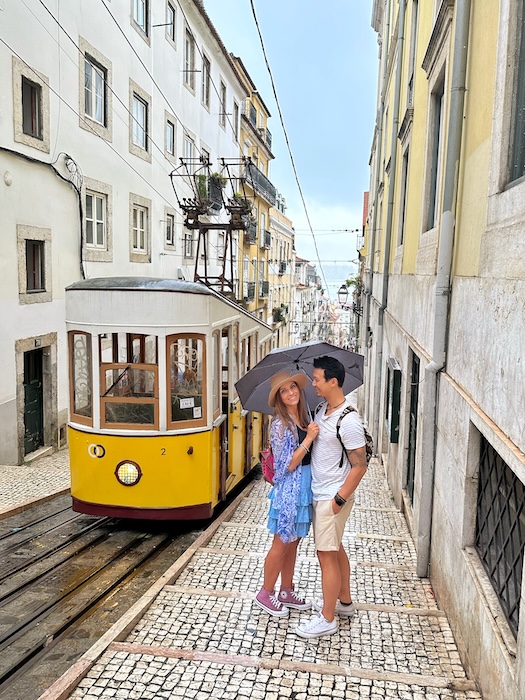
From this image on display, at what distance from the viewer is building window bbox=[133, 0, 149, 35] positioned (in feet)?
51.9

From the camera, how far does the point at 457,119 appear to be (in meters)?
4.70

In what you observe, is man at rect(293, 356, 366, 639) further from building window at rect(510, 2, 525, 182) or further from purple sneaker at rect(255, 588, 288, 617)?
building window at rect(510, 2, 525, 182)

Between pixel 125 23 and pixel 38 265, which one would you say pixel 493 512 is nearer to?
pixel 38 265

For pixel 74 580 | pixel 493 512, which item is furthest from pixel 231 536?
pixel 493 512

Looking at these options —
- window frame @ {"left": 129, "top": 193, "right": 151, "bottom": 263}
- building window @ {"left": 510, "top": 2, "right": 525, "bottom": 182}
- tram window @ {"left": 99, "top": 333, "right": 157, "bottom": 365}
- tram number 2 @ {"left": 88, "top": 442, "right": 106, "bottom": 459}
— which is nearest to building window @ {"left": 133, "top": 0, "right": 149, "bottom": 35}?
window frame @ {"left": 129, "top": 193, "right": 151, "bottom": 263}

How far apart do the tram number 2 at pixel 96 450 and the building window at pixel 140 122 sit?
11.8 metres

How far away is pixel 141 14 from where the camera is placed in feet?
53.6

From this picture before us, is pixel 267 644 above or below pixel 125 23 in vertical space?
below

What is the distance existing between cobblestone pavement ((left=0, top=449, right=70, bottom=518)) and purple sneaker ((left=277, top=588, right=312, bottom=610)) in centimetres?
431

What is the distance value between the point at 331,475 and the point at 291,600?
111 centimetres

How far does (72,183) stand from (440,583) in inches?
442

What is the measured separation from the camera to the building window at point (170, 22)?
18.0 metres

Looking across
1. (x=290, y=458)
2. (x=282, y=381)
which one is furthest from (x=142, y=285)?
(x=290, y=458)

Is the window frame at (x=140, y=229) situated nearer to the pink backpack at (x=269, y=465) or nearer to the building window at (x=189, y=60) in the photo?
Answer: the building window at (x=189, y=60)
